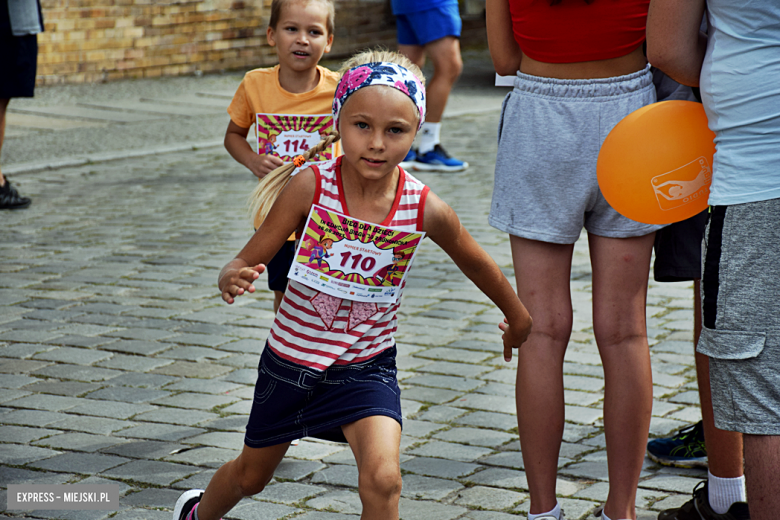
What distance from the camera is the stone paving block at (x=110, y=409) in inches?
152

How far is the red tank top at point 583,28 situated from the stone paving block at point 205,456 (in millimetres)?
1716

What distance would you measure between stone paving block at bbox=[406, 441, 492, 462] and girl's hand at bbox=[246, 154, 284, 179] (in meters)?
1.12

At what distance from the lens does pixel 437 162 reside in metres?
9.03

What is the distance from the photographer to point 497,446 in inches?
143

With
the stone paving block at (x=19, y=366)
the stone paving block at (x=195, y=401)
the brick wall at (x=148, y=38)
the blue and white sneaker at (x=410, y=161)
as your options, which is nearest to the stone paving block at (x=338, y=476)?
the stone paving block at (x=195, y=401)

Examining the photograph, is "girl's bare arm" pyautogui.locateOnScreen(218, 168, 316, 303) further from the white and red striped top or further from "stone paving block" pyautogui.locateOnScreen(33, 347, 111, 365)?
"stone paving block" pyautogui.locateOnScreen(33, 347, 111, 365)

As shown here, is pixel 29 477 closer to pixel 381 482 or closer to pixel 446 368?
pixel 381 482

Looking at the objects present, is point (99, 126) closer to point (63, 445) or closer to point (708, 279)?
point (63, 445)

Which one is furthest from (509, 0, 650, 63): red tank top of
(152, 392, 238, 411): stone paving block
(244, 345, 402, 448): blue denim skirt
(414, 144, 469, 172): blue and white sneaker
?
(414, 144, 469, 172): blue and white sneaker

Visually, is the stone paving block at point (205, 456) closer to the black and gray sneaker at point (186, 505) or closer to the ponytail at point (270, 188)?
the black and gray sneaker at point (186, 505)

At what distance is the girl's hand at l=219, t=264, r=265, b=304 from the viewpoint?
2.38m

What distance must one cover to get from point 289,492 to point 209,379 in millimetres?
1126

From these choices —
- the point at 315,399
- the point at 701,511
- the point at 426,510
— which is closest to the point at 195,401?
Answer: the point at 426,510

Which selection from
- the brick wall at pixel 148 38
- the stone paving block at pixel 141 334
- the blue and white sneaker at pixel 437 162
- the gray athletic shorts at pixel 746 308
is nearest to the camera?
the gray athletic shorts at pixel 746 308
